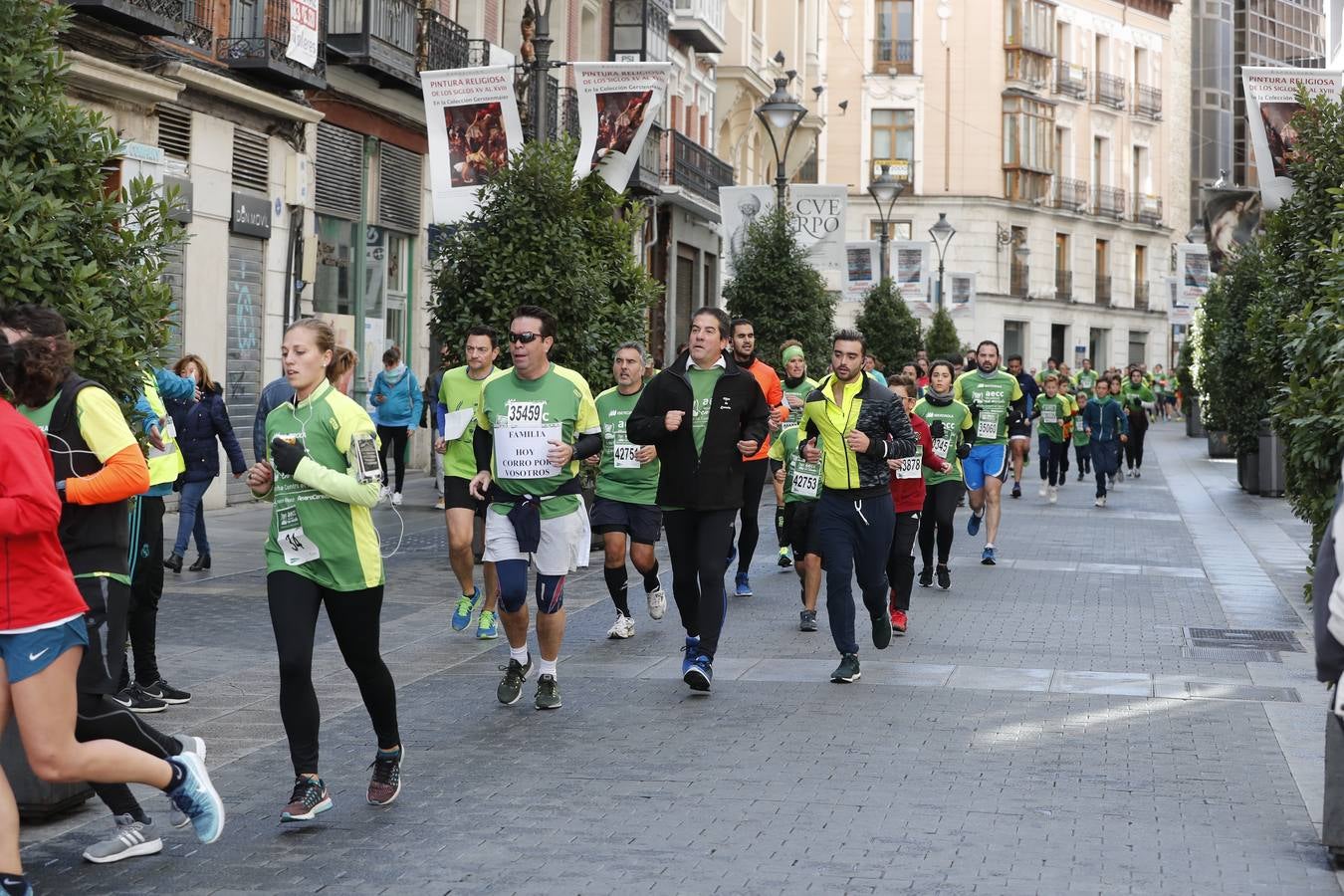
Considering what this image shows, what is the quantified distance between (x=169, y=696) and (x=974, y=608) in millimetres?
6389

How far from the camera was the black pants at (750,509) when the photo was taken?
1412 centimetres

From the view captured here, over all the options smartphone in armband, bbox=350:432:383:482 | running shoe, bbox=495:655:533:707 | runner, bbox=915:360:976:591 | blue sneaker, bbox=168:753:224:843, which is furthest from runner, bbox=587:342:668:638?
blue sneaker, bbox=168:753:224:843

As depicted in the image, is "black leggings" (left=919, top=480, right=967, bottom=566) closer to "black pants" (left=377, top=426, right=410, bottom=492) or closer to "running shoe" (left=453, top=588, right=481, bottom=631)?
"running shoe" (left=453, top=588, right=481, bottom=631)

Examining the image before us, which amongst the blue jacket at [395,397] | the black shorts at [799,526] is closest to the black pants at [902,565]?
the black shorts at [799,526]

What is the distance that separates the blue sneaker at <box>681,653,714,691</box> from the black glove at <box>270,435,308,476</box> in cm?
339

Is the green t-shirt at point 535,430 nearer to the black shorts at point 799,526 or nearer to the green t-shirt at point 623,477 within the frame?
the green t-shirt at point 623,477

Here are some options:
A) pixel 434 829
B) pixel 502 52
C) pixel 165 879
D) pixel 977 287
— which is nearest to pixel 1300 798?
pixel 434 829

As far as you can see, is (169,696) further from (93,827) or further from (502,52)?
(502,52)

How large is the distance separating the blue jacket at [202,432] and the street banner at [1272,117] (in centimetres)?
908

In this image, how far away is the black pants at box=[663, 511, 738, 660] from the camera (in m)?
9.77

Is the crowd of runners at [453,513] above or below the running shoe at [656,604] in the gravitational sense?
above

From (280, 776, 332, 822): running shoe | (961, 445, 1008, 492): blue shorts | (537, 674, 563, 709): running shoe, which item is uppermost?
(961, 445, 1008, 492): blue shorts

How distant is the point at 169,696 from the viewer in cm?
926

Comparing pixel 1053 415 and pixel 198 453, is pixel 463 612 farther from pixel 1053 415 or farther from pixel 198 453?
pixel 1053 415
